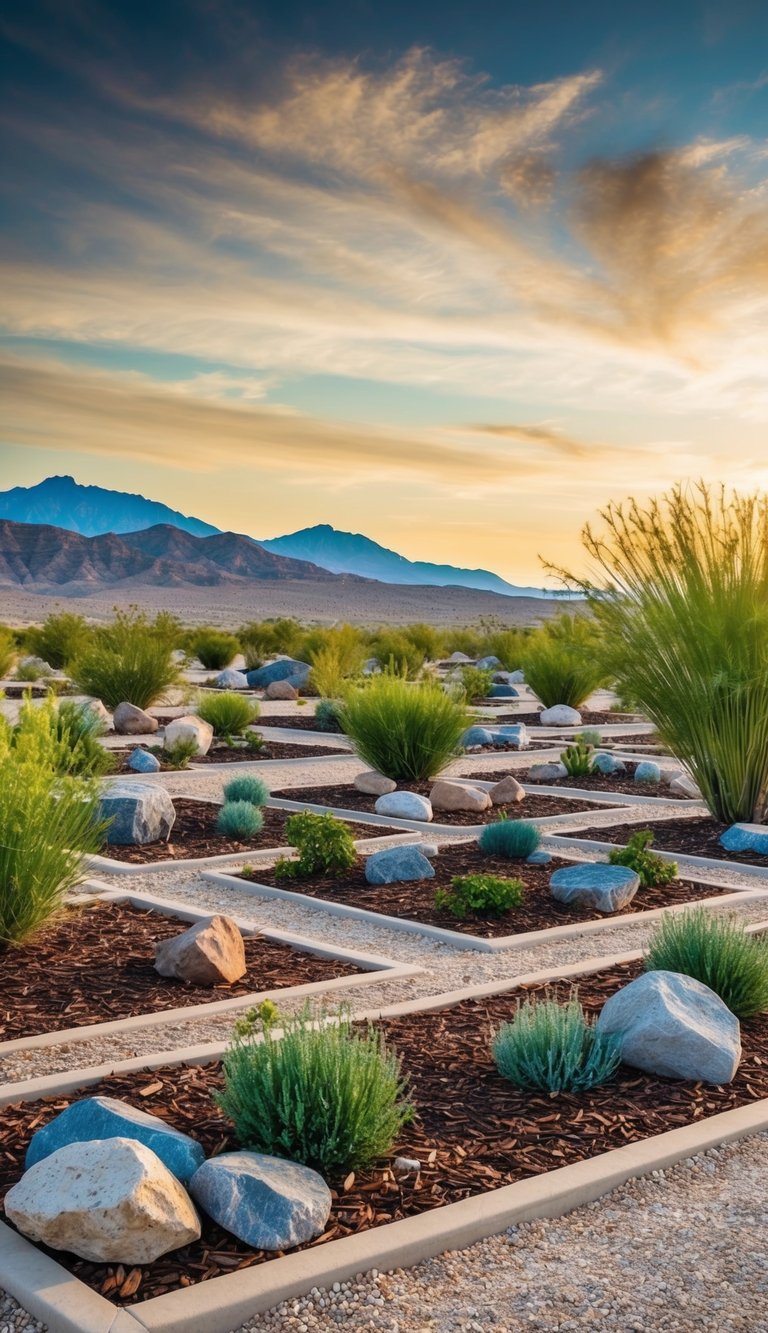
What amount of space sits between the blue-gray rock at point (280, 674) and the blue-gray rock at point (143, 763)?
41.1 feet

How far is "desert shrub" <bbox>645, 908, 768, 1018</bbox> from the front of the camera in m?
6.42

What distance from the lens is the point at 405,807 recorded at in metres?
12.5

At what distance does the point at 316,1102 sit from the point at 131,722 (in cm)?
1558

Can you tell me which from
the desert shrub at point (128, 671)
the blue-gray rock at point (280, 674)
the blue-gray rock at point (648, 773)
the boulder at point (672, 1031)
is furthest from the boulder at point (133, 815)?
the blue-gray rock at point (280, 674)

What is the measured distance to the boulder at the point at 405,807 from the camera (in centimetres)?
1241

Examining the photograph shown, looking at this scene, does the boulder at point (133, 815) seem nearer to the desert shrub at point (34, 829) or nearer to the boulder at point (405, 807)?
the boulder at point (405, 807)

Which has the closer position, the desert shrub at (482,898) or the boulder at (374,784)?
the desert shrub at (482,898)

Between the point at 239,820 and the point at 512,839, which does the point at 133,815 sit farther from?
the point at 512,839

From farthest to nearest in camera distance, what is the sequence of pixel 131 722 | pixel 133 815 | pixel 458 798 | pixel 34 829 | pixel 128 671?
pixel 128 671, pixel 131 722, pixel 458 798, pixel 133 815, pixel 34 829

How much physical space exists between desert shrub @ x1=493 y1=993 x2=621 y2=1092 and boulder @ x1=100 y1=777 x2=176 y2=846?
583 cm

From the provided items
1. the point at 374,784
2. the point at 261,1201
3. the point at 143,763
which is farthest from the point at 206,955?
the point at 143,763

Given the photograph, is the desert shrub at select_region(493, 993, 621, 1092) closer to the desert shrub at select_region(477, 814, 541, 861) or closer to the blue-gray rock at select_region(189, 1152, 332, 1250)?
the blue-gray rock at select_region(189, 1152, 332, 1250)

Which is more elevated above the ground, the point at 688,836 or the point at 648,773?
the point at 648,773

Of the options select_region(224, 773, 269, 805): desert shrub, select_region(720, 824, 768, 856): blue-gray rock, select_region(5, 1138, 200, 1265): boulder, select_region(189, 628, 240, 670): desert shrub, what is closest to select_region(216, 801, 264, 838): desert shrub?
select_region(224, 773, 269, 805): desert shrub
